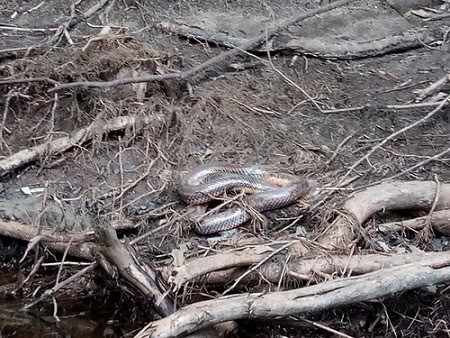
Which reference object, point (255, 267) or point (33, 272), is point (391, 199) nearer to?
point (255, 267)

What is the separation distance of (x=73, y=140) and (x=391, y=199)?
2698mm

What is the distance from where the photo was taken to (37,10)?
9.34m

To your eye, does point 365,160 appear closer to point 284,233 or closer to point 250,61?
point 284,233

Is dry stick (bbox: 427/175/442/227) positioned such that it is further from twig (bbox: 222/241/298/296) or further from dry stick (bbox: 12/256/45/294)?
dry stick (bbox: 12/256/45/294)

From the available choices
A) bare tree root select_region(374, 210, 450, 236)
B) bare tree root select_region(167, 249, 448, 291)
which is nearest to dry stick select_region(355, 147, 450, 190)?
bare tree root select_region(374, 210, 450, 236)

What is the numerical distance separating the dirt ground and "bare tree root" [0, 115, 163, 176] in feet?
0.18

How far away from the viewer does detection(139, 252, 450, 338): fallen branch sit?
15.8 ft

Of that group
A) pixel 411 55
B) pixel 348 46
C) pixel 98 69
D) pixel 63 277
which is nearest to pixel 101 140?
pixel 98 69

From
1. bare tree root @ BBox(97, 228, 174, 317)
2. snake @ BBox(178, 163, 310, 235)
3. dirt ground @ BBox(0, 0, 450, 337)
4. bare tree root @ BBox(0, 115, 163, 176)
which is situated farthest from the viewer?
bare tree root @ BBox(0, 115, 163, 176)

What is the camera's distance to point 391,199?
6211 millimetres

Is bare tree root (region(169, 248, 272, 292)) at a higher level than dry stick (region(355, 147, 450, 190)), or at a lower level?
higher

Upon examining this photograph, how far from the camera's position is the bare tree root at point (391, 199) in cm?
603

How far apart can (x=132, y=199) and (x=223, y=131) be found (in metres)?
1.17

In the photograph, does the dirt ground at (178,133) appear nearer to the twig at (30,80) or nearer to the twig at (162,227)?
the twig at (162,227)
